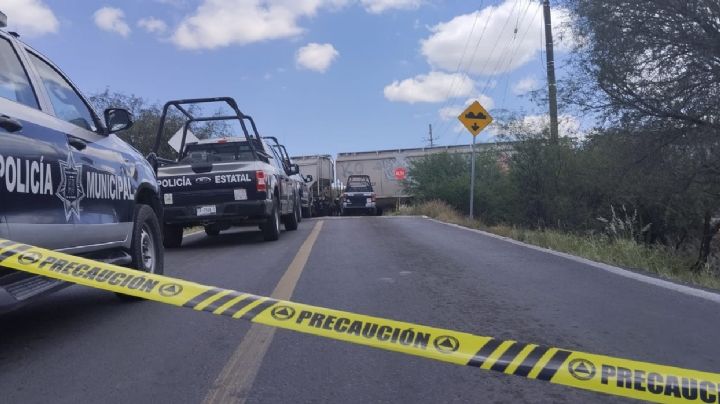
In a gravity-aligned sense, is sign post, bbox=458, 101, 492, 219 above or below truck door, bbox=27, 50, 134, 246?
above

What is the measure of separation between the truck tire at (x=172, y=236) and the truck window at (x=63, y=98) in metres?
5.98

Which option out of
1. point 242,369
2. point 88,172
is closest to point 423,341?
point 242,369

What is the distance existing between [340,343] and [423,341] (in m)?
1.55

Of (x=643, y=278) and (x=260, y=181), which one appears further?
(x=260, y=181)

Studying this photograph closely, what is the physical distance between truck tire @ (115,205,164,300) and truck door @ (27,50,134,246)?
0.44ft

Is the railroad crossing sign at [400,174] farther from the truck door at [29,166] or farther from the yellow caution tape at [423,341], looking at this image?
the yellow caution tape at [423,341]

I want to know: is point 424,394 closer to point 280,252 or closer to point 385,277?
point 385,277

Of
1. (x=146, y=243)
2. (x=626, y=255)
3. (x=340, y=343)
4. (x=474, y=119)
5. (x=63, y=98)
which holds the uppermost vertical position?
(x=474, y=119)

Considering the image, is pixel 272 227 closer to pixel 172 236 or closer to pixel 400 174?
pixel 172 236

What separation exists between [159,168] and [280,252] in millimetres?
3035

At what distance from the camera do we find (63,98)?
505cm

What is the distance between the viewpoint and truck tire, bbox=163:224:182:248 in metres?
11.3

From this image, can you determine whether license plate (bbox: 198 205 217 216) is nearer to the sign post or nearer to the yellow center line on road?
the yellow center line on road

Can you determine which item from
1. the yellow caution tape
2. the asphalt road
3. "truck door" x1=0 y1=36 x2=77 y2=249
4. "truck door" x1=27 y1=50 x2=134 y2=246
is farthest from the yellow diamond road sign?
the yellow caution tape
